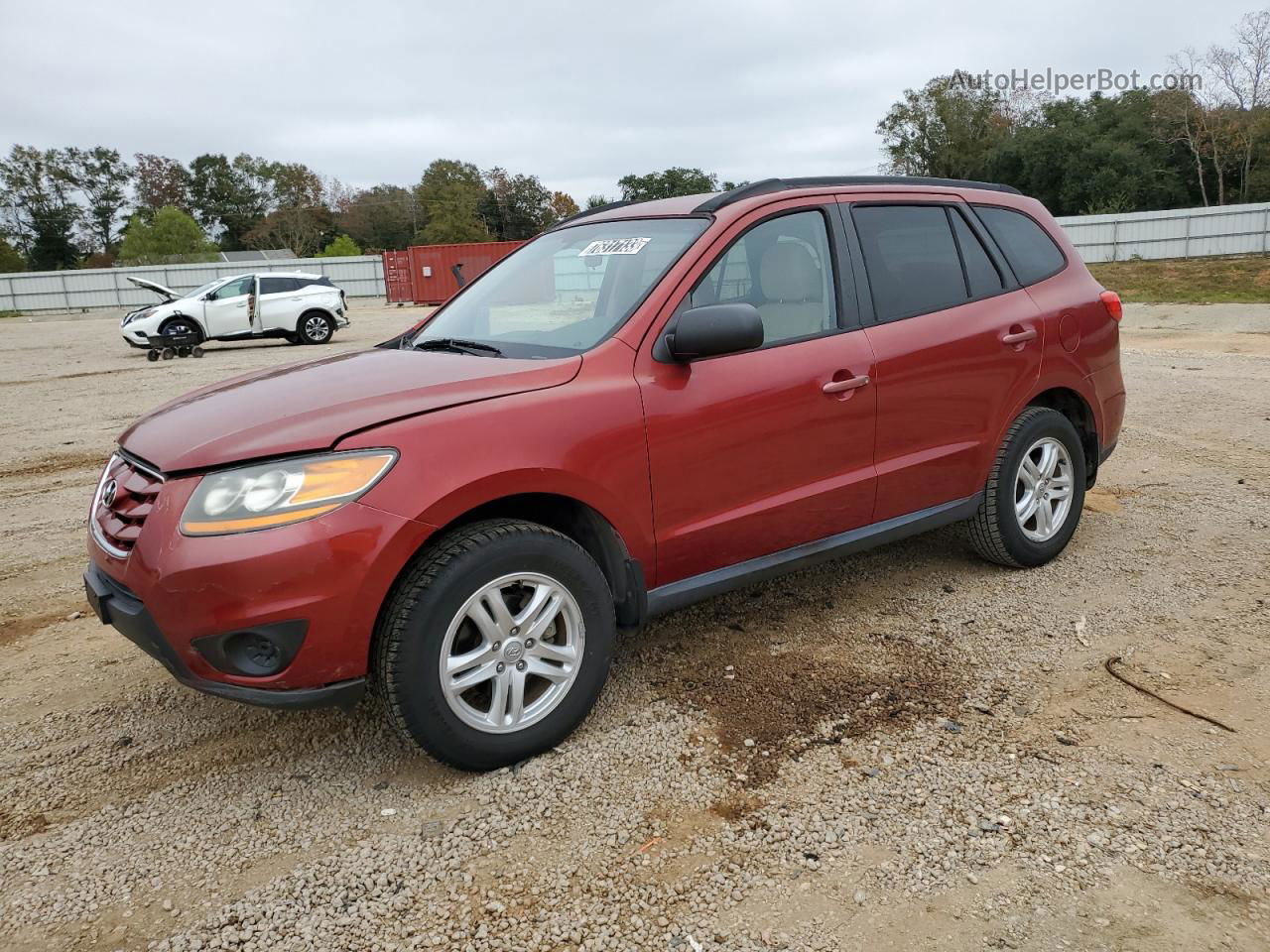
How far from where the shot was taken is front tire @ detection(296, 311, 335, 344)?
Answer: 19328 mm

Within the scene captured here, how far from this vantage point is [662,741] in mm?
3107

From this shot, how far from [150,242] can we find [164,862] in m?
79.9

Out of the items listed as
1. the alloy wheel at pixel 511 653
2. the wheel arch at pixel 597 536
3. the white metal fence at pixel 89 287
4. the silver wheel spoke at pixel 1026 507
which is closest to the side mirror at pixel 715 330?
the wheel arch at pixel 597 536

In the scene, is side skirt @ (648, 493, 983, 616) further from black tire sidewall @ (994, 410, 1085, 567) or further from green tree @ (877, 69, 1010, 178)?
green tree @ (877, 69, 1010, 178)

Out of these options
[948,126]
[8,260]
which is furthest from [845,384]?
[8,260]

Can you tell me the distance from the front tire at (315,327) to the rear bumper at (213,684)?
17.7 meters

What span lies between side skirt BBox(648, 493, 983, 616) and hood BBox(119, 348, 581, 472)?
33.5 inches

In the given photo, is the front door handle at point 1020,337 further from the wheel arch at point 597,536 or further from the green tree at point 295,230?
the green tree at point 295,230

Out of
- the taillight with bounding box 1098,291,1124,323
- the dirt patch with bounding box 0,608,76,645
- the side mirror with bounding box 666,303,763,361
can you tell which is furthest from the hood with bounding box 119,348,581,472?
the taillight with bounding box 1098,291,1124,323

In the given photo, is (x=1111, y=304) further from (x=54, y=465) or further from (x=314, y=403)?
(x=54, y=465)

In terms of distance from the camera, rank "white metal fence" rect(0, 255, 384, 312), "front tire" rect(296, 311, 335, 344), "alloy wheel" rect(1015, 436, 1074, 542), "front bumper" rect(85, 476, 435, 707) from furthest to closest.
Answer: "white metal fence" rect(0, 255, 384, 312), "front tire" rect(296, 311, 335, 344), "alloy wheel" rect(1015, 436, 1074, 542), "front bumper" rect(85, 476, 435, 707)

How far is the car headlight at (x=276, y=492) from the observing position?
2553 millimetres

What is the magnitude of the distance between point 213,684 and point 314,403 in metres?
0.87

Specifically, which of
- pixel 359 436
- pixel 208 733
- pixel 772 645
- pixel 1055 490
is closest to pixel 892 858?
pixel 772 645
